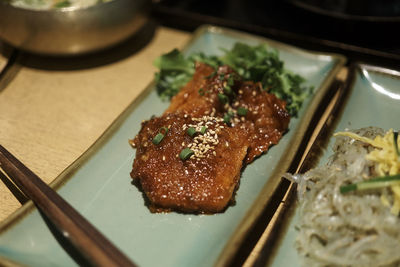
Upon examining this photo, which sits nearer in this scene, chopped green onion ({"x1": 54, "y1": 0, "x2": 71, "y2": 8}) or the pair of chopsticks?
the pair of chopsticks

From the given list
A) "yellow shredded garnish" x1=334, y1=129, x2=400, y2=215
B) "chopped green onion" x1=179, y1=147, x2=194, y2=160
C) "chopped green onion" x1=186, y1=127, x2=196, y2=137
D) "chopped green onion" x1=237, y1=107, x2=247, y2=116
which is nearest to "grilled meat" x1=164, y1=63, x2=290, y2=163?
"chopped green onion" x1=237, y1=107, x2=247, y2=116

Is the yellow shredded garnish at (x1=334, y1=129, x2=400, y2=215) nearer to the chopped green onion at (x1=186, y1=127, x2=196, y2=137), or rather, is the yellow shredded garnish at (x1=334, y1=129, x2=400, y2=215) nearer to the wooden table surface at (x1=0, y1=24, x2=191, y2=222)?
the chopped green onion at (x1=186, y1=127, x2=196, y2=137)

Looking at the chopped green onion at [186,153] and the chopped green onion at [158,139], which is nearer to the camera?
the chopped green onion at [186,153]

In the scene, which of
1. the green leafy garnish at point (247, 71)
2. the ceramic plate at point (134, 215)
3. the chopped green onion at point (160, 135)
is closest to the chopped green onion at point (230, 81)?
the green leafy garnish at point (247, 71)

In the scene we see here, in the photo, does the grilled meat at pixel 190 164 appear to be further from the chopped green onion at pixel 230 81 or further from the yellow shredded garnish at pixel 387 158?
the yellow shredded garnish at pixel 387 158

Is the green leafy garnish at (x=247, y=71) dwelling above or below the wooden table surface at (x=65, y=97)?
above

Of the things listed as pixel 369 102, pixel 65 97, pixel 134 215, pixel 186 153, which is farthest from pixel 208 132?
pixel 65 97
